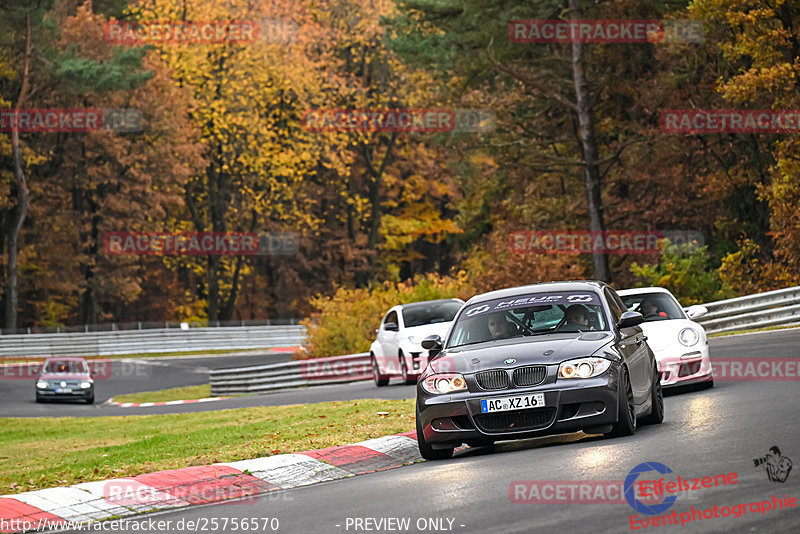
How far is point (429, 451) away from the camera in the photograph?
1172 cm

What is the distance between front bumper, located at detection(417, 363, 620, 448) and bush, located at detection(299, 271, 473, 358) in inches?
909

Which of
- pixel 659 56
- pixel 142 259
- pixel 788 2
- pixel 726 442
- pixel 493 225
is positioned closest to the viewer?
pixel 726 442

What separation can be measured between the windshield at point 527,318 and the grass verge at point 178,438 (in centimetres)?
206

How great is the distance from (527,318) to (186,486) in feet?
12.7

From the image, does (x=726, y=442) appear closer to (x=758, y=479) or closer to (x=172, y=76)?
(x=758, y=479)

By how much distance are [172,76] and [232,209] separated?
26.8 feet

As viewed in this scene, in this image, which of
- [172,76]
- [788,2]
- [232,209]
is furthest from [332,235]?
[788,2]

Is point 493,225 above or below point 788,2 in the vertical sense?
below

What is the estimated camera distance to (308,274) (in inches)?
2995

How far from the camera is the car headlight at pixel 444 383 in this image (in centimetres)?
1131

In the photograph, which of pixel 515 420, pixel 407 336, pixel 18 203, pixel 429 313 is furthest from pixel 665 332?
pixel 18 203

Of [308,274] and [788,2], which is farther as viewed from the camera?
[308,274]

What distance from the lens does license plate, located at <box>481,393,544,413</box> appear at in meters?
11.0

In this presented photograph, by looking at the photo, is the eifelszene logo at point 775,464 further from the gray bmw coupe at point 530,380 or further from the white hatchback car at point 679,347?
the white hatchback car at point 679,347
